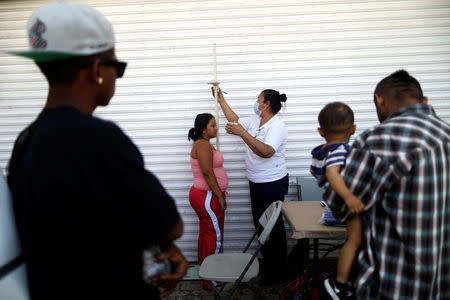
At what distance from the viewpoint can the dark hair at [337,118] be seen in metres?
2.27

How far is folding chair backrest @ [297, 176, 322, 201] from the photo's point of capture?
4113 millimetres

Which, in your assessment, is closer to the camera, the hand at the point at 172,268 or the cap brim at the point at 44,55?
the cap brim at the point at 44,55

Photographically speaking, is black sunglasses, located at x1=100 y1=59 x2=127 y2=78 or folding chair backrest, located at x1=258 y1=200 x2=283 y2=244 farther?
folding chair backrest, located at x1=258 y1=200 x2=283 y2=244

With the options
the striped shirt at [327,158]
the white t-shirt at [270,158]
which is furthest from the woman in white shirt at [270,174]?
the striped shirt at [327,158]

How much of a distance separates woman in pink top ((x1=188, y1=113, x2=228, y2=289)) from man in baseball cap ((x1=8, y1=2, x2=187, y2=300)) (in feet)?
8.09

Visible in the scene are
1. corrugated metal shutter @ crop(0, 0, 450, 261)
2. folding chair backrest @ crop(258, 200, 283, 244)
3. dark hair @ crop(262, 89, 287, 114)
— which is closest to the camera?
folding chair backrest @ crop(258, 200, 283, 244)

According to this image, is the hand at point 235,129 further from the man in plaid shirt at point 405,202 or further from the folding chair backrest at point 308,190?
the man in plaid shirt at point 405,202

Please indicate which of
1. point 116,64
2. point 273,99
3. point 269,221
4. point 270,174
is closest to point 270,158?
point 270,174

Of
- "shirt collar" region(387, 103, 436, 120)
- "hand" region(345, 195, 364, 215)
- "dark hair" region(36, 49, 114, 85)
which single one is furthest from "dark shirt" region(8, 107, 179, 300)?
"shirt collar" region(387, 103, 436, 120)

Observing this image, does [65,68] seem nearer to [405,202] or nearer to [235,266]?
[405,202]

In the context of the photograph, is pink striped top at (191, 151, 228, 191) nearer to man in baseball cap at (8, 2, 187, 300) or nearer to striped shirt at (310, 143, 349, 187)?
striped shirt at (310, 143, 349, 187)

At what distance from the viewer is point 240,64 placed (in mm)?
4246

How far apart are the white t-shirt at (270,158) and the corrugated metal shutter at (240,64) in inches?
24.0

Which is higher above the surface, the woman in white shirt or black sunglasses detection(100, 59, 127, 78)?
black sunglasses detection(100, 59, 127, 78)
